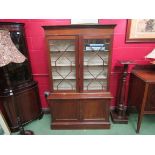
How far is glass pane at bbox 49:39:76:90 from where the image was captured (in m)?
1.89

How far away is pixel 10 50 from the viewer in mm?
1427

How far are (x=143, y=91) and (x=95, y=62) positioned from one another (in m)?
0.77

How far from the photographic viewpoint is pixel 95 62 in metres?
2.01

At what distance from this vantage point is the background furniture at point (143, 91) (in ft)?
5.83

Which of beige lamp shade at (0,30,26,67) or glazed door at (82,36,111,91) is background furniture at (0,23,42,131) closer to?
beige lamp shade at (0,30,26,67)

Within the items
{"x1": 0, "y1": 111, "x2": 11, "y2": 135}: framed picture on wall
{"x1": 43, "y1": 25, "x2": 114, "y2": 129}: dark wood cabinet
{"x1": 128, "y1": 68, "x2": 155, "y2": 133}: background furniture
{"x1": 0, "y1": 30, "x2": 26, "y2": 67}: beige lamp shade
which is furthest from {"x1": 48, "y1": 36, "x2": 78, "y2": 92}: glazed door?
{"x1": 128, "y1": 68, "x2": 155, "y2": 133}: background furniture

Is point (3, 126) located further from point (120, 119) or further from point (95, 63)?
point (120, 119)

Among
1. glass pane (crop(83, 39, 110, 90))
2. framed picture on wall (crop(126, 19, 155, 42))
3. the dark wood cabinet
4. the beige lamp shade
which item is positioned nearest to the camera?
the beige lamp shade

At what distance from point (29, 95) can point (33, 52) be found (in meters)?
0.70

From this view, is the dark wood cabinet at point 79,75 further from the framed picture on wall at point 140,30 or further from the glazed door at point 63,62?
the framed picture on wall at point 140,30

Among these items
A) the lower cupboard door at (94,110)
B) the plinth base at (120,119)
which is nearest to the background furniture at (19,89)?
the lower cupboard door at (94,110)
